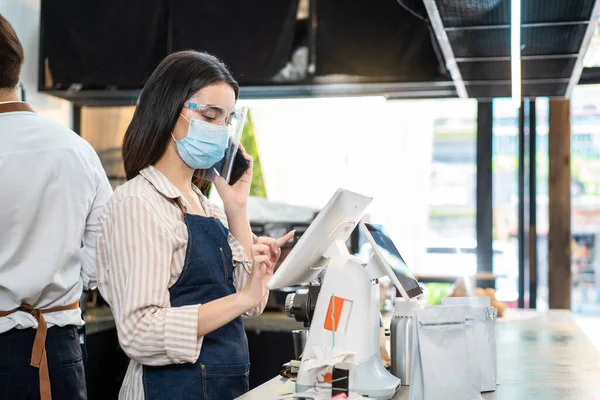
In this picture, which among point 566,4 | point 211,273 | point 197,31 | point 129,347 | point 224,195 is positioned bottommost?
point 129,347

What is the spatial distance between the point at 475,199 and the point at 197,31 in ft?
6.64

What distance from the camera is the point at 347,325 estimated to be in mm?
1458

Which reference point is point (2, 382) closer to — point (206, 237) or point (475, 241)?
point (206, 237)

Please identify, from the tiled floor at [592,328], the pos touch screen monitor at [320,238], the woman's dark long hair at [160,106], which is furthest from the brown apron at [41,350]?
the tiled floor at [592,328]

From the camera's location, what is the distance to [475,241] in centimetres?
475

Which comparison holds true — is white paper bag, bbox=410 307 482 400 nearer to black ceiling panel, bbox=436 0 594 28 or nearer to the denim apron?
the denim apron

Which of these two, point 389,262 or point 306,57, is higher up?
point 306,57

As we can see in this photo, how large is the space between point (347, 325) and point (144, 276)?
42cm

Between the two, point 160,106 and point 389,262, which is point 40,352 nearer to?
point 160,106

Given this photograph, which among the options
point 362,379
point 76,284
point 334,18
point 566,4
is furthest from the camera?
point 334,18

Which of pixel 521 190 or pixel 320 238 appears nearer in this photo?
pixel 320 238

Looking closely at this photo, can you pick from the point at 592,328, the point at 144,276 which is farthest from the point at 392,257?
the point at 592,328

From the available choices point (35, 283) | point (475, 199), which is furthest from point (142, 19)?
point (35, 283)

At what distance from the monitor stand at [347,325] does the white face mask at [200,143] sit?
0.40m
